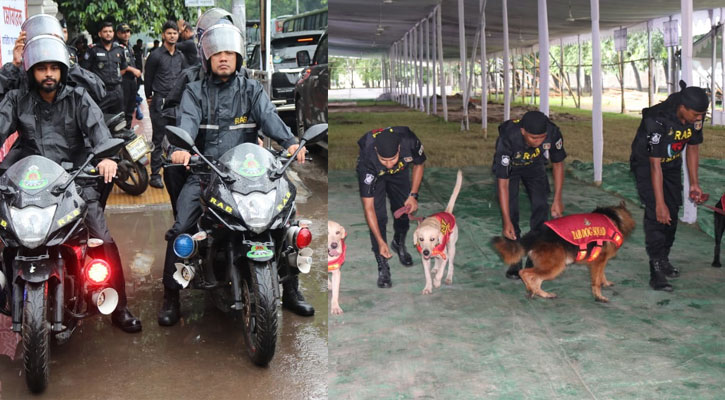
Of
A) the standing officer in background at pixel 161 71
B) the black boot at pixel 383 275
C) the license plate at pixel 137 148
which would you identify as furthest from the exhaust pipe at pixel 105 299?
the standing officer in background at pixel 161 71

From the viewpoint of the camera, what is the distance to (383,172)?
236 inches

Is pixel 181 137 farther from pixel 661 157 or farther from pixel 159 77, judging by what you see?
pixel 159 77

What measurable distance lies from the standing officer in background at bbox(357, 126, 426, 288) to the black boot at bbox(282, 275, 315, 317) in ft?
2.66

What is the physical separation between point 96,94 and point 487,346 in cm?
324

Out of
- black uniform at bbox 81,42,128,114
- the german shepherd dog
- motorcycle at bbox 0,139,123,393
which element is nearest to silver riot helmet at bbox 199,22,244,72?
motorcycle at bbox 0,139,123,393

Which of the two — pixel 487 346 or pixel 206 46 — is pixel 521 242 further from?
pixel 206 46

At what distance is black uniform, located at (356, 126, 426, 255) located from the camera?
5.90 m

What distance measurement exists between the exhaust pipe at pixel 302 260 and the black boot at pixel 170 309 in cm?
85

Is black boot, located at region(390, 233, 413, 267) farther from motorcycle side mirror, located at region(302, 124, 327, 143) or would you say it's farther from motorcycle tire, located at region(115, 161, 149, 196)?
motorcycle tire, located at region(115, 161, 149, 196)

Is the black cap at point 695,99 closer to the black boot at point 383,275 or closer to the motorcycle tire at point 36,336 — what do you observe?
the black boot at point 383,275

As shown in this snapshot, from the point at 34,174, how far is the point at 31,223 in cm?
28

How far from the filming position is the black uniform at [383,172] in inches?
232

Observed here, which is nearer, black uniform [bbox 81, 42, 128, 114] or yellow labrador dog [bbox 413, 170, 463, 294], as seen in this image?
yellow labrador dog [bbox 413, 170, 463, 294]

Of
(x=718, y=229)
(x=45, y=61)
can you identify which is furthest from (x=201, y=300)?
(x=718, y=229)
